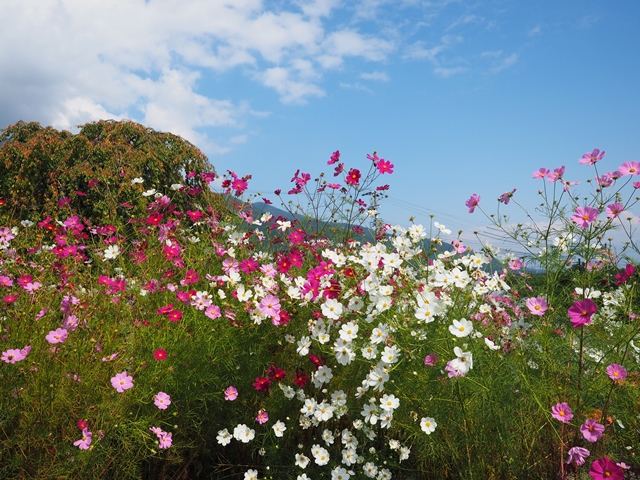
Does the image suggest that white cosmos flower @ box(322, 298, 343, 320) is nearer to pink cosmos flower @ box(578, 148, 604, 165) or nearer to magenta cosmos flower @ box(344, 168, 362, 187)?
pink cosmos flower @ box(578, 148, 604, 165)

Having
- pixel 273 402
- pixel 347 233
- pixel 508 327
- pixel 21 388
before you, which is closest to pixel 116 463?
pixel 21 388

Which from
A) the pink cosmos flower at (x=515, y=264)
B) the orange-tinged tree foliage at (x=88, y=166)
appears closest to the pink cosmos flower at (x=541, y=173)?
the pink cosmos flower at (x=515, y=264)

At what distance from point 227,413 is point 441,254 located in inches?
50.8

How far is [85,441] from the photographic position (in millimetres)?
1912

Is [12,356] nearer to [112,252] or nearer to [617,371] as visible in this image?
[112,252]

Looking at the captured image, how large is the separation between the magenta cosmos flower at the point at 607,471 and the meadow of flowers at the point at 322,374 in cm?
20

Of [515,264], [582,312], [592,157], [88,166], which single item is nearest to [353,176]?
[515,264]

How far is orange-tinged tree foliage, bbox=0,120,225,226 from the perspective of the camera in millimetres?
6496

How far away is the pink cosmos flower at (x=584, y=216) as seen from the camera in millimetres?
2004

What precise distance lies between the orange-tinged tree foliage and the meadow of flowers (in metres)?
3.89

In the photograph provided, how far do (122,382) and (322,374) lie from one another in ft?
2.68

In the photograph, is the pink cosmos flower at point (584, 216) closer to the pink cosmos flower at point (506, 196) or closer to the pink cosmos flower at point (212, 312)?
the pink cosmos flower at point (506, 196)

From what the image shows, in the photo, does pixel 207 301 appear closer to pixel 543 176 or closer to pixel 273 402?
pixel 273 402

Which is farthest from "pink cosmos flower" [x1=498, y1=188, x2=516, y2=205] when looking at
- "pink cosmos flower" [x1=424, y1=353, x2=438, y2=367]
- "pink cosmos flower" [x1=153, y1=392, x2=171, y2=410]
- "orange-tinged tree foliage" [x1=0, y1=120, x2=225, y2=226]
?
"orange-tinged tree foliage" [x1=0, y1=120, x2=225, y2=226]
